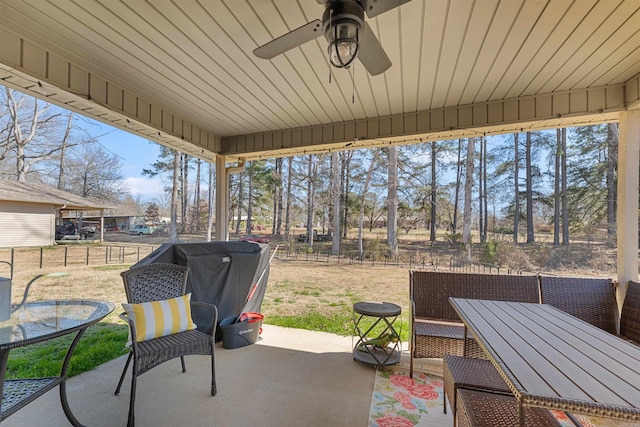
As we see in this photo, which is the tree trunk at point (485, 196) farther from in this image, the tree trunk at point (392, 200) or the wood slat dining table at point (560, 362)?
the wood slat dining table at point (560, 362)

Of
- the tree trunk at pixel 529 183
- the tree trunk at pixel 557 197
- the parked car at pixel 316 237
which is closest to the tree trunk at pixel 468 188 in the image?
the tree trunk at pixel 529 183

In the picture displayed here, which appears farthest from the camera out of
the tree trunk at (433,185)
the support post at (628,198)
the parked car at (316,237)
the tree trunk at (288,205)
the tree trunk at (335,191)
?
the tree trunk at (288,205)

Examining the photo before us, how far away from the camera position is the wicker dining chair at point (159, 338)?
197cm

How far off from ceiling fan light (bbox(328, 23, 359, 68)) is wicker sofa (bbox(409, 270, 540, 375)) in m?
2.16

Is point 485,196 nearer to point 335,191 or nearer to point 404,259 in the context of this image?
point 404,259

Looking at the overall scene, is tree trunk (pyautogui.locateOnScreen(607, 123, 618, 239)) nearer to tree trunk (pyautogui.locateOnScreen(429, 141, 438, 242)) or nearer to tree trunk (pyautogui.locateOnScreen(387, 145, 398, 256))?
tree trunk (pyautogui.locateOnScreen(429, 141, 438, 242))

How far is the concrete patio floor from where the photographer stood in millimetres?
2010

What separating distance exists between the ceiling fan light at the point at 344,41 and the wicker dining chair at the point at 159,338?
2112mm

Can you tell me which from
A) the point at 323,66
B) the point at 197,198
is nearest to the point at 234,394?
the point at 323,66

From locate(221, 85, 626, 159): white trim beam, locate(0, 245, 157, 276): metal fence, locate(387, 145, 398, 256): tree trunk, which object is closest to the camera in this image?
locate(221, 85, 626, 159): white trim beam

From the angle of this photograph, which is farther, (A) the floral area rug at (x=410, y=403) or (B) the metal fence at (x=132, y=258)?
(B) the metal fence at (x=132, y=258)

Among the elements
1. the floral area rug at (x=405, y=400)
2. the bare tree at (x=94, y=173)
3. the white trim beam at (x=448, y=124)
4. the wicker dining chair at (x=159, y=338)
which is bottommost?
the floral area rug at (x=405, y=400)

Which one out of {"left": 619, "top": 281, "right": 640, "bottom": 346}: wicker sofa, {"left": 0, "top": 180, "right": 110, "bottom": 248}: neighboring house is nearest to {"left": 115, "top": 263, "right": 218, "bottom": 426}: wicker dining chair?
{"left": 0, "top": 180, "right": 110, "bottom": 248}: neighboring house

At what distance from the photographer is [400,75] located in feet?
7.74
